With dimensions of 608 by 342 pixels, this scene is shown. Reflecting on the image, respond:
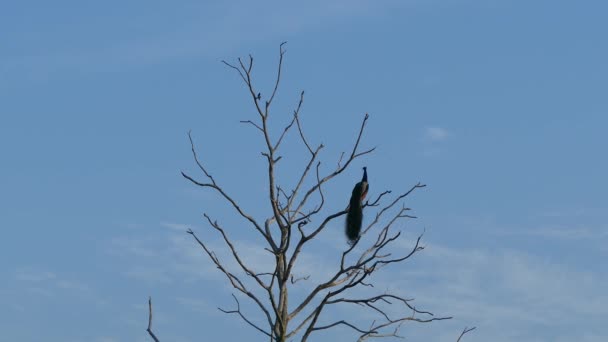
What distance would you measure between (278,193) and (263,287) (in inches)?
37.9

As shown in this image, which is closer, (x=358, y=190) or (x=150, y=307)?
(x=150, y=307)

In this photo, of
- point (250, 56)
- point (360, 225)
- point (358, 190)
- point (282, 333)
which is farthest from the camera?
point (358, 190)

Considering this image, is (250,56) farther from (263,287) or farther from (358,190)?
(358,190)

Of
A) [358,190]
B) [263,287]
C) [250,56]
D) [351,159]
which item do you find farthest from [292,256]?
[358,190]

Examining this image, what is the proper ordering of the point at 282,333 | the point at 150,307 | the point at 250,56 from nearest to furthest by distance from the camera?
the point at 150,307
the point at 282,333
the point at 250,56

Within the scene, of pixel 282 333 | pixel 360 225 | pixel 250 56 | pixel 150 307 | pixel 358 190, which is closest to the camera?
pixel 150 307

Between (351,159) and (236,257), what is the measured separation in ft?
4.94

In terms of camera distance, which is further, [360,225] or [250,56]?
[360,225]

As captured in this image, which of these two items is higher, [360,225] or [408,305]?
[360,225]

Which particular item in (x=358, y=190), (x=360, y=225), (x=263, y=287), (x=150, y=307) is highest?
(x=358, y=190)

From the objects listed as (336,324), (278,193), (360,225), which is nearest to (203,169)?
(278,193)

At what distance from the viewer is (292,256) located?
8875 millimetres

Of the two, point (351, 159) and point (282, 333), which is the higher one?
point (351, 159)

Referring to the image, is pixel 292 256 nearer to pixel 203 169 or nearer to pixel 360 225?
pixel 203 169
